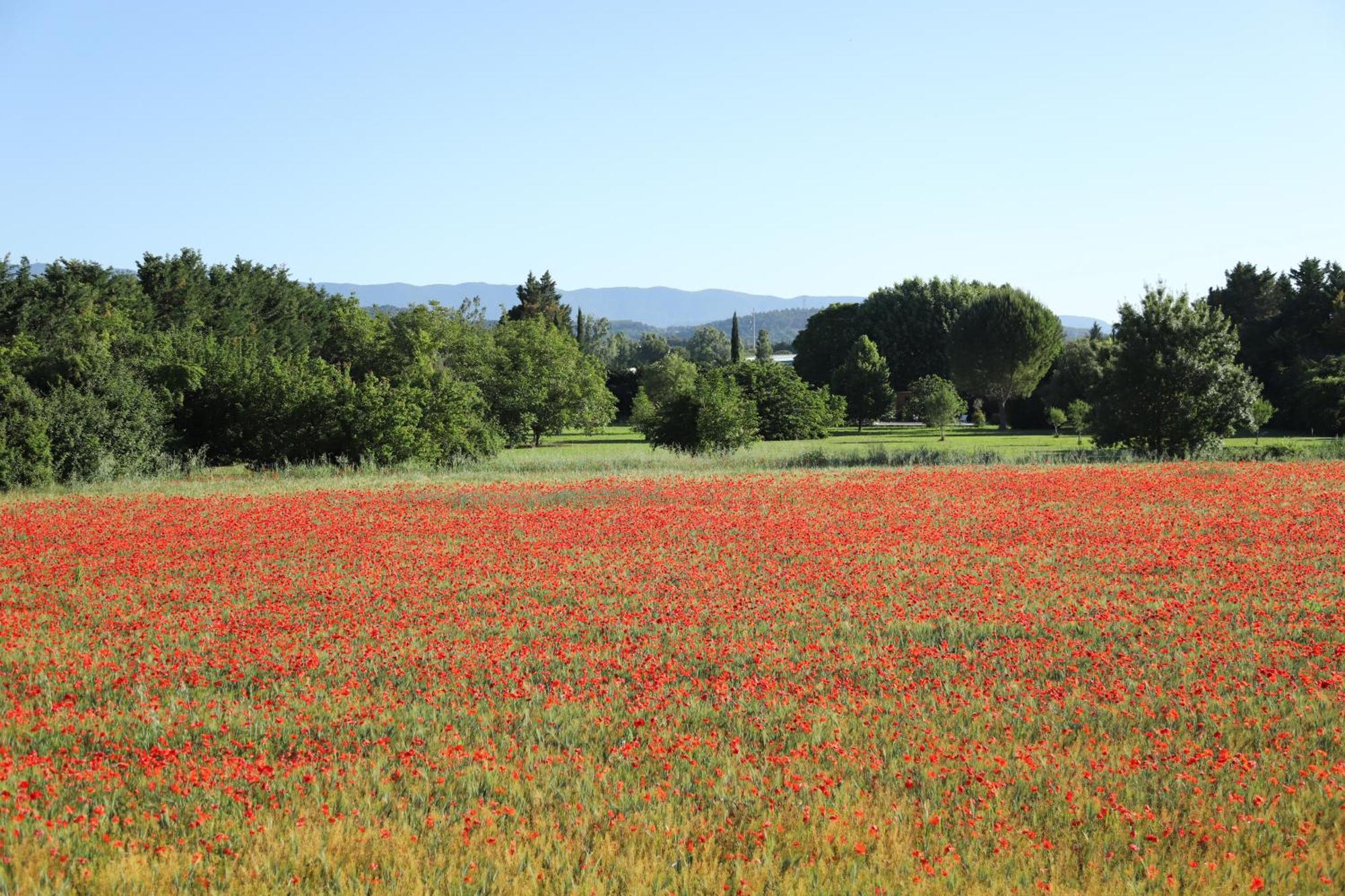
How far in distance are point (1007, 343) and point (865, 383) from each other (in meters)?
11.4

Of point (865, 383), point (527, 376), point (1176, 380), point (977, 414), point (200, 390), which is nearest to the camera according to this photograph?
point (200, 390)

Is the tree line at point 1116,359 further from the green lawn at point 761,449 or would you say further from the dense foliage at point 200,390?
the dense foliage at point 200,390

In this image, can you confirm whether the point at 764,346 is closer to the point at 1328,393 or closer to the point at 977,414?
the point at 977,414

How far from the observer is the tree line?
127ft

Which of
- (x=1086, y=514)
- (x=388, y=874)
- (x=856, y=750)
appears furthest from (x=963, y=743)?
(x=1086, y=514)

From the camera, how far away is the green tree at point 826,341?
3959 inches

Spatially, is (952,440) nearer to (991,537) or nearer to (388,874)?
(991,537)

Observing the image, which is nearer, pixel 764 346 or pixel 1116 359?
pixel 1116 359

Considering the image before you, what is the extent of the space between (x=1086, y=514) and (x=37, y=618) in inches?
703

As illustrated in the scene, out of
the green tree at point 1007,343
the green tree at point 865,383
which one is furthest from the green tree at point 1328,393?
the green tree at point 865,383

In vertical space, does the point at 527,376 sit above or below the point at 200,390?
above

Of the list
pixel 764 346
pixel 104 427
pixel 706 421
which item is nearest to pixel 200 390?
pixel 104 427

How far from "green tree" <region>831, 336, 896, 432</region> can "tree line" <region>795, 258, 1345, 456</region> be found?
11cm

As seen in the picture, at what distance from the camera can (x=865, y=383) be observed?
278 feet
